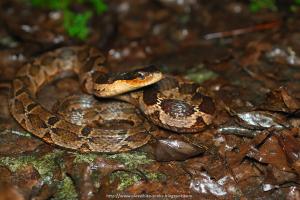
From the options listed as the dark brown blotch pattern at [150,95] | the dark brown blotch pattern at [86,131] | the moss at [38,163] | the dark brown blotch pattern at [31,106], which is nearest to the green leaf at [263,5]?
the dark brown blotch pattern at [150,95]

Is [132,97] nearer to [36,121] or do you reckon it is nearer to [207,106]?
[207,106]

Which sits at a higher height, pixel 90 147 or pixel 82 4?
pixel 82 4

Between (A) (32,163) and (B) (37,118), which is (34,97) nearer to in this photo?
(B) (37,118)

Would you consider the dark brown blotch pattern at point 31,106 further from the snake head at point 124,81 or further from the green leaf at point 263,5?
the green leaf at point 263,5

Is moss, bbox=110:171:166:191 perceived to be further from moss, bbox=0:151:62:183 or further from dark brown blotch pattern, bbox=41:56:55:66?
dark brown blotch pattern, bbox=41:56:55:66

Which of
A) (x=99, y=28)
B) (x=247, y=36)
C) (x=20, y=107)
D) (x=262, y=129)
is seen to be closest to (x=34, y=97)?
(x=20, y=107)

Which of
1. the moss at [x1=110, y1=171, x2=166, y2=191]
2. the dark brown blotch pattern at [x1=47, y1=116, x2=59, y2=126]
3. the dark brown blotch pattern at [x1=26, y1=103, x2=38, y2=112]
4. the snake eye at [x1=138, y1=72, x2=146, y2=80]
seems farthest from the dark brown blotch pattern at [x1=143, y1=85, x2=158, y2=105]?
the dark brown blotch pattern at [x1=26, y1=103, x2=38, y2=112]

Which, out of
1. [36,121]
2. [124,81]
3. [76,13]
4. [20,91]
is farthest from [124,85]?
[76,13]
